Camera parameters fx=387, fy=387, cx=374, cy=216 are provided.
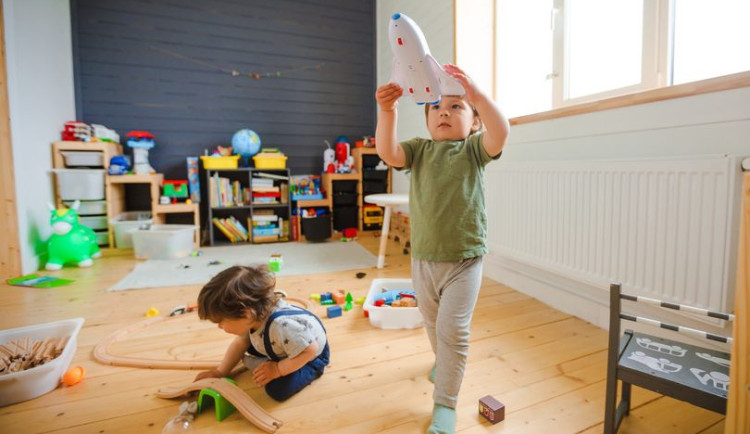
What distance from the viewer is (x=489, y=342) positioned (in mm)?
1487

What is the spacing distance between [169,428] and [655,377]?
1.14 m

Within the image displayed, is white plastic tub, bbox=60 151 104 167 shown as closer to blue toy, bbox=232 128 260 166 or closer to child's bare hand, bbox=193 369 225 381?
blue toy, bbox=232 128 260 166

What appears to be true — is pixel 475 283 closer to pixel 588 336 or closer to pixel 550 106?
pixel 588 336

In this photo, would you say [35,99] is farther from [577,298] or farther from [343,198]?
[577,298]

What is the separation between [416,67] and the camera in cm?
95

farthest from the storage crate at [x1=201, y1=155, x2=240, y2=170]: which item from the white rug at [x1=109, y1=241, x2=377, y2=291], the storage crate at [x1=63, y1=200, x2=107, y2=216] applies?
the storage crate at [x1=63, y1=200, x2=107, y2=216]

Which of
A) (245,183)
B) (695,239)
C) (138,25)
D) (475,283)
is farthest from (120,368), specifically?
(138,25)

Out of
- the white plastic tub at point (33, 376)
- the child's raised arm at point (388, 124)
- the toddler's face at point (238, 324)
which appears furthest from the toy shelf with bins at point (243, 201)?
the child's raised arm at point (388, 124)

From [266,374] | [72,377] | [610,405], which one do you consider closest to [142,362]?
[72,377]

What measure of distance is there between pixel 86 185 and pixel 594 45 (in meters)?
3.54

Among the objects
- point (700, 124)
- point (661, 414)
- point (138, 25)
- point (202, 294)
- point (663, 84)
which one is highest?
point (138, 25)

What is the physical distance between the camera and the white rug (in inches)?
93.2

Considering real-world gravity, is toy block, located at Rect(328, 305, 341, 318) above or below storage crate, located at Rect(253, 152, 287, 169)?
below

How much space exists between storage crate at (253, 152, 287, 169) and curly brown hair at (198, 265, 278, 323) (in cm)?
260
